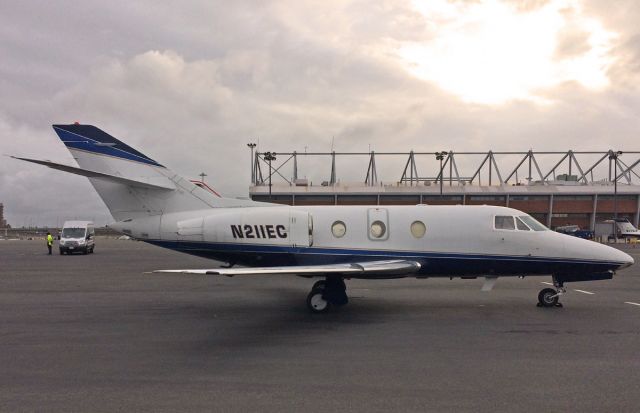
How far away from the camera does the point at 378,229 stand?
1245 centimetres

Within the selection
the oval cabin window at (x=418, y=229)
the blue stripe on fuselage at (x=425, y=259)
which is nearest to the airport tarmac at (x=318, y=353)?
the blue stripe on fuselage at (x=425, y=259)

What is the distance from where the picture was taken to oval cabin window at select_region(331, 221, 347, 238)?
41.0 feet

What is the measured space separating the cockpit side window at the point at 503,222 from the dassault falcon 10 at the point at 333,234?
27mm

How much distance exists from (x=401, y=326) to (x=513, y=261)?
395cm

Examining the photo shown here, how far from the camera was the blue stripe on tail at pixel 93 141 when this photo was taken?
13219 millimetres

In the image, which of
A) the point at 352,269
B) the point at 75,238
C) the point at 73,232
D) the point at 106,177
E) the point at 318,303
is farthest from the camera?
the point at 73,232

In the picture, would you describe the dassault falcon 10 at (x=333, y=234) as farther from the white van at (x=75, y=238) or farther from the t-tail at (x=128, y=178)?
the white van at (x=75, y=238)

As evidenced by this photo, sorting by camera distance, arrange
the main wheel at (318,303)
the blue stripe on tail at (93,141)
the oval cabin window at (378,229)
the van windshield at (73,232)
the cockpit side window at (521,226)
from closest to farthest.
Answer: the main wheel at (318,303) < the cockpit side window at (521,226) < the oval cabin window at (378,229) < the blue stripe on tail at (93,141) < the van windshield at (73,232)

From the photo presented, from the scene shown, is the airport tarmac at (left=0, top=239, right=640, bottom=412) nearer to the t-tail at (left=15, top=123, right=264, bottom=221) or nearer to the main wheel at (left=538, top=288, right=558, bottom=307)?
the main wheel at (left=538, top=288, right=558, bottom=307)

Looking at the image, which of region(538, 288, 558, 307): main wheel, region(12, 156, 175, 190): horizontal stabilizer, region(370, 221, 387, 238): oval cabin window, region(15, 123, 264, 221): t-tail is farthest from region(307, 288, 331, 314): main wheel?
region(538, 288, 558, 307): main wheel

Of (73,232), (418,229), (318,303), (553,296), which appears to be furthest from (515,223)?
(73,232)

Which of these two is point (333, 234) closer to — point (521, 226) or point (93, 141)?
point (521, 226)

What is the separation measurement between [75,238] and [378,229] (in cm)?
3188

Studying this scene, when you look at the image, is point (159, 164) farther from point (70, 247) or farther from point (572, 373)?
point (70, 247)
